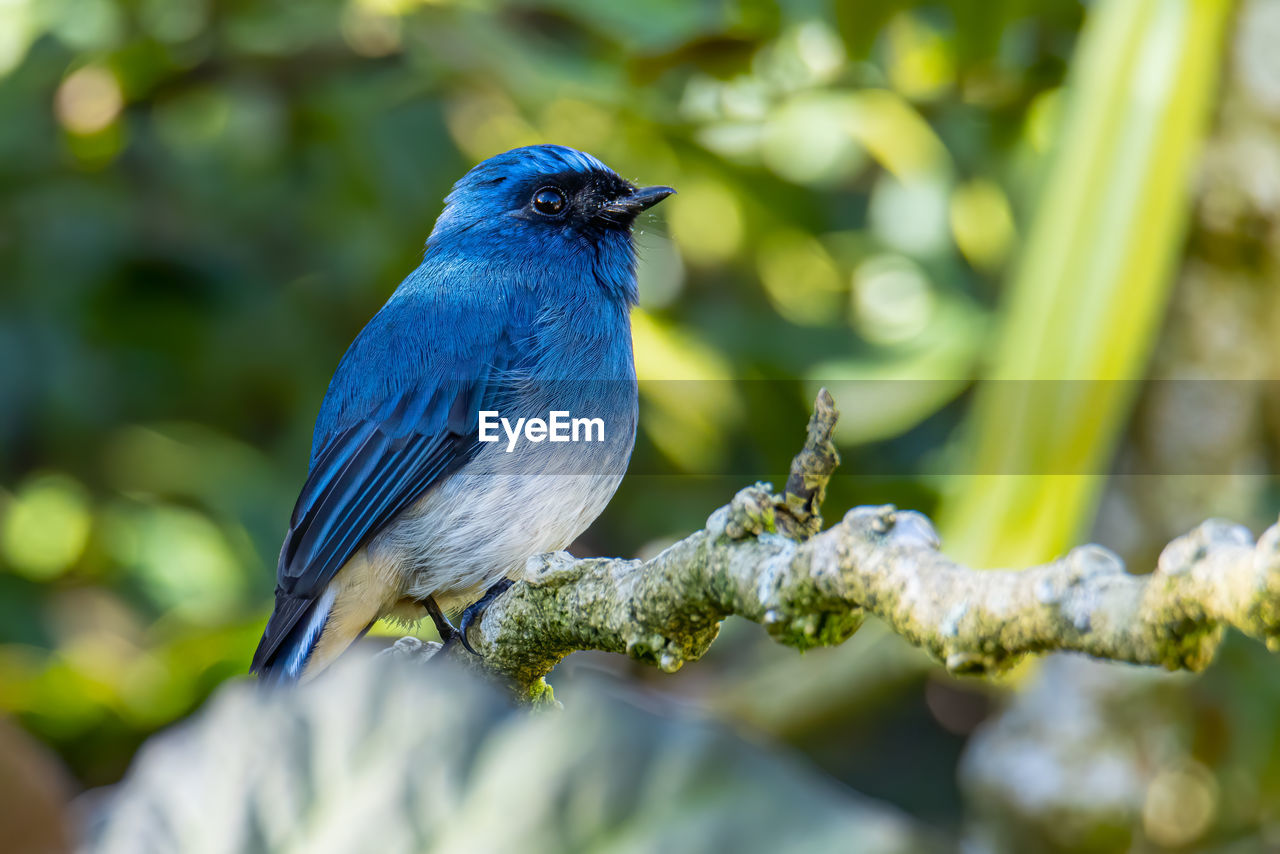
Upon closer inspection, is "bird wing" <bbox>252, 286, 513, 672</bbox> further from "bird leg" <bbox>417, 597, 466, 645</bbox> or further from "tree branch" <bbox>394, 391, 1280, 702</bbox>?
"tree branch" <bbox>394, 391, 1280, 702</bbox>

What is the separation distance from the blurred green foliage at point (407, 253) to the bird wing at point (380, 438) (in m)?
1.14

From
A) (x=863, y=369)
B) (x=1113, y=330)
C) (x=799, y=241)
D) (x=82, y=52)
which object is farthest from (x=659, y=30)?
(x=82, y=52)

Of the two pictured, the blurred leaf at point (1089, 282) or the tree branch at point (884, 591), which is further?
the blurred leaf at point (1089, 282)

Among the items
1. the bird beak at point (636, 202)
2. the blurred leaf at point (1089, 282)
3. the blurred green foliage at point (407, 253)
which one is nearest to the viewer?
the bird beak at point (636, 202)

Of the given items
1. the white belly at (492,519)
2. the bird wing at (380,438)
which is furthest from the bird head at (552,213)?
the white belly at (492,519)

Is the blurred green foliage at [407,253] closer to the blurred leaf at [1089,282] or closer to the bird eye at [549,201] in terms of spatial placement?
the blurred leaf at [1089,282]

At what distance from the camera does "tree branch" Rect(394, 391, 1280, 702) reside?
658mm

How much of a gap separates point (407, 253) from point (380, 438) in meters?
1.65

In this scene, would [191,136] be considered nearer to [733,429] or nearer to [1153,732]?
[733,429]

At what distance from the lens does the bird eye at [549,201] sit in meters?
1.83

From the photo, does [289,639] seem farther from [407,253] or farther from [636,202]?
[407,253]

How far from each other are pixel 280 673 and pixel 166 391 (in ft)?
8.78

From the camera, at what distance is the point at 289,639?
153cm

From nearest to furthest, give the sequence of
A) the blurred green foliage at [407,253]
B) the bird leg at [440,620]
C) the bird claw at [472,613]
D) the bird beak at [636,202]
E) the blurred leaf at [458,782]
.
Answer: the blurred leaf at [458,782], the bird claw at [472,613], the bird leg at [440,620], the bird beak at [636,202], the blurred green foliage at [407,253]
